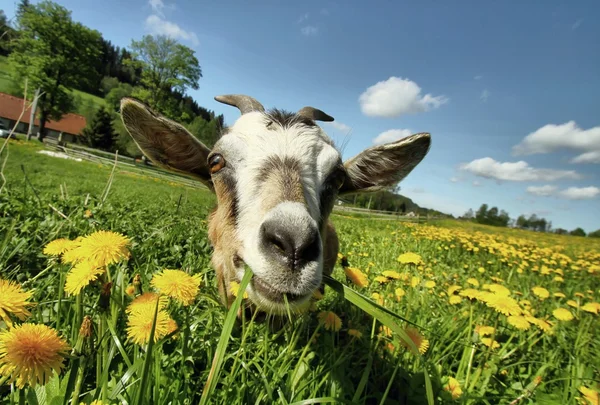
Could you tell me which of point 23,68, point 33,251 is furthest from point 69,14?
point 33,251

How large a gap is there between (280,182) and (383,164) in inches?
73.4

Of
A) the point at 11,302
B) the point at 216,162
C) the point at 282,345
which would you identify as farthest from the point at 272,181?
the point at 11,302

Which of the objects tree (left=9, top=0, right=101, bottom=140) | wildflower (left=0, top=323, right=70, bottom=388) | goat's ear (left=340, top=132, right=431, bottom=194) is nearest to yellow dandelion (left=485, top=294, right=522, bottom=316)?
goat's ear (left=340, top=132, right=431, bottom=194)

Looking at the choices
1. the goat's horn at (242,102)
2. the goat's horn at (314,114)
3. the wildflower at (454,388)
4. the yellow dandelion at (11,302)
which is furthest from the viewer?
the goat's horn at (314,114)

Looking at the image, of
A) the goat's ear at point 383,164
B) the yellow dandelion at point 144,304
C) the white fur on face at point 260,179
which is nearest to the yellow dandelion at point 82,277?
the yellow dandelion at point 144,304

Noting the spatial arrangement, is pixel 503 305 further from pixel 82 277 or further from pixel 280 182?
pixel 82 277

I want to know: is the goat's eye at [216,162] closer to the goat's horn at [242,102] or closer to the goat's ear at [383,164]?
the goat's horn at [242,102]

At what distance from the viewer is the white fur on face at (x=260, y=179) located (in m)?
1.80

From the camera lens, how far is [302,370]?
183 centimetres

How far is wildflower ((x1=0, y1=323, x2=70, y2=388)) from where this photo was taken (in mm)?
733

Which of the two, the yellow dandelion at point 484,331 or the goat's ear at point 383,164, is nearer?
the yellow dandelion at point 484,331

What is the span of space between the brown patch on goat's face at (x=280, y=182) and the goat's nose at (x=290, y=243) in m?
0.32

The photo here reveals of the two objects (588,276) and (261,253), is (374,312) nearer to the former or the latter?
(261,253)

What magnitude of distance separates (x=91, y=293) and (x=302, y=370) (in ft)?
5.08
